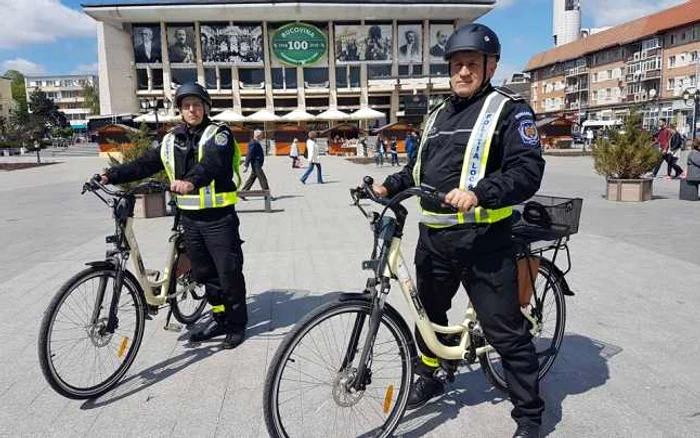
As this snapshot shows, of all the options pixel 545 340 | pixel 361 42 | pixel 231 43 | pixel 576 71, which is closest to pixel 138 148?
pixel 545 340

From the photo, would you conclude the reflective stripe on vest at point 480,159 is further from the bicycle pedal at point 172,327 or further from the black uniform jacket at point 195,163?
the bicycle pedal at point 172,327

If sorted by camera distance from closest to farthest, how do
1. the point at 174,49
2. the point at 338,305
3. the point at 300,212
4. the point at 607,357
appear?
the point at 338,305
the point at 607,357
the point at 300,212
the point at 174,49

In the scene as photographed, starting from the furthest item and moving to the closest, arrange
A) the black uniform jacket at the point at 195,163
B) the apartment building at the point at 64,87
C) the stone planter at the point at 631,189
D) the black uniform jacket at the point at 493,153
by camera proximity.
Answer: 1. the apartment building at the point at 64,87
2. the stone planter at the point at 631,189
3. the black uniform jacket at the point at 195,163
4. the black uniform jacket at the point at 493,153

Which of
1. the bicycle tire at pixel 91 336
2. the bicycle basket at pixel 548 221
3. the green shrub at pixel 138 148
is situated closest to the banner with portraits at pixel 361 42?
the green shrub at pixel 138 148

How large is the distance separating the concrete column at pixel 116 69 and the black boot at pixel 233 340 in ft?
210

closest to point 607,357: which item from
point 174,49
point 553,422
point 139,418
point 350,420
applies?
point 553,422

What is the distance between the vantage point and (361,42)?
6209cm

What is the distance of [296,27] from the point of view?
6091 cm

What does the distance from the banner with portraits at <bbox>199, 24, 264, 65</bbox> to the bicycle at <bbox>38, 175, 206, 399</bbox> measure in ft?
201

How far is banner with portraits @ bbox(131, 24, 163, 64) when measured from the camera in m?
60.5

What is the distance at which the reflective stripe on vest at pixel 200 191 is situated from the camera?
12.1 ft

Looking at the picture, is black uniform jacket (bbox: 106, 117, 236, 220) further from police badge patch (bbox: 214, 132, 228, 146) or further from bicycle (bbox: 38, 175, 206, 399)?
bicycle (bbox: 38, 175, 206, 399)

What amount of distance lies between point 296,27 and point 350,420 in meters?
63.2

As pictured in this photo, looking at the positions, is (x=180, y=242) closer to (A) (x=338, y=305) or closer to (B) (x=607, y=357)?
(A) (x=338, y=305)
